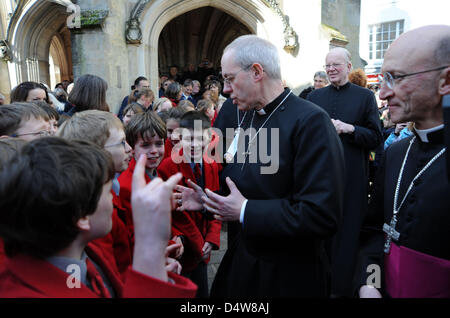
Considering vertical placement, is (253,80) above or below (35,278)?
above

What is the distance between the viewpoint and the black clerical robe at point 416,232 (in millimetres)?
1272

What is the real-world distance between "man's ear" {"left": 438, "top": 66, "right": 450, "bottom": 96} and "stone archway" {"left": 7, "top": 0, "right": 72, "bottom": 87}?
37.0 feet

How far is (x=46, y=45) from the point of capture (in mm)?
11859

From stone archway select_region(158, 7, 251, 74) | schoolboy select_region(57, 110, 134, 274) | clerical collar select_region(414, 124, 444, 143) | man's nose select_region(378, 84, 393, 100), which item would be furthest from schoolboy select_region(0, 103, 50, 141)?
stone archway select_region(158, 7, 251, 74)

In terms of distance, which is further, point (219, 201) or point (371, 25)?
point (371, 25)

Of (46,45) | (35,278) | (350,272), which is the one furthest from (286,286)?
(46,45)

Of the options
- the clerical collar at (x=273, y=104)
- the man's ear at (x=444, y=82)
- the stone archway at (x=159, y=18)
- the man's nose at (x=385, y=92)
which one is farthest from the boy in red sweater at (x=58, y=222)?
the stone archway at (x=159, y=18)

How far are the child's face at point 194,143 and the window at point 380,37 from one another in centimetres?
2262

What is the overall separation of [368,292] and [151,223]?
3.41 feet

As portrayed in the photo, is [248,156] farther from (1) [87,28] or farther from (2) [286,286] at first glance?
(1) [87,28]

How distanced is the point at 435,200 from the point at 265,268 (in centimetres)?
82

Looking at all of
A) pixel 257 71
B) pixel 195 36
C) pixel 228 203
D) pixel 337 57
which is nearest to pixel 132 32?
pixel 337 57

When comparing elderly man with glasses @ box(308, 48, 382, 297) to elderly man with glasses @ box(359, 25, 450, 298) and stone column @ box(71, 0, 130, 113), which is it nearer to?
elderly man with glasses @ box(359, 25, 450, 298)

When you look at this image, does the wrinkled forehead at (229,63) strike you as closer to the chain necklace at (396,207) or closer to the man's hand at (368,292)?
the chain necklace at (396,207)
